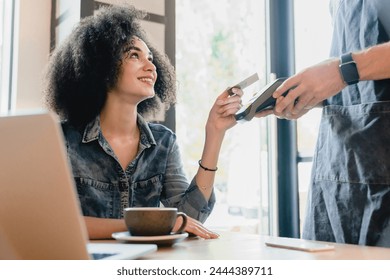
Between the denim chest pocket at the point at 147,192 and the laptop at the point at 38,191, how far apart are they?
933 millimetres

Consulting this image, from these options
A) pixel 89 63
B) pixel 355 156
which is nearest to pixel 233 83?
pixel 89 63

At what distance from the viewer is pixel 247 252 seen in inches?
31.1

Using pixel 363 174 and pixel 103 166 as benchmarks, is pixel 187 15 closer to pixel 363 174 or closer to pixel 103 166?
pixel 103 166

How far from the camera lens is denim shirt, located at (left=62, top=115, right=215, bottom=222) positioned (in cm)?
140

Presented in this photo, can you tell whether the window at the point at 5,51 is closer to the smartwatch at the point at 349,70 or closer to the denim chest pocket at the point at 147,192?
the denim chest pocket at the point at 147,192

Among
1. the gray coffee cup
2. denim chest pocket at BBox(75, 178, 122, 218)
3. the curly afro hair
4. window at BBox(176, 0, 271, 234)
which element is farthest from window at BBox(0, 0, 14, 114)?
the gray coffee cup

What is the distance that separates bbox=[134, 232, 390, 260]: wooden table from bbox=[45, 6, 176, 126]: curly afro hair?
0.92 m

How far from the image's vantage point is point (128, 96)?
1.58 meters

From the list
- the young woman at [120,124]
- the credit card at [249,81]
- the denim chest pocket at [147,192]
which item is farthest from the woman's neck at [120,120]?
the credit card at [249,81]

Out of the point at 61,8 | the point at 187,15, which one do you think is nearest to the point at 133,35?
the point at 61,8

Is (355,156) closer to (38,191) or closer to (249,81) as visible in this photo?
(249,81)

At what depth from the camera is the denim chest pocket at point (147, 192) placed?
1.46 m

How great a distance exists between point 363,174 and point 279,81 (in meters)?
0.31

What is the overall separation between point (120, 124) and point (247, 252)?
0.92 metres
